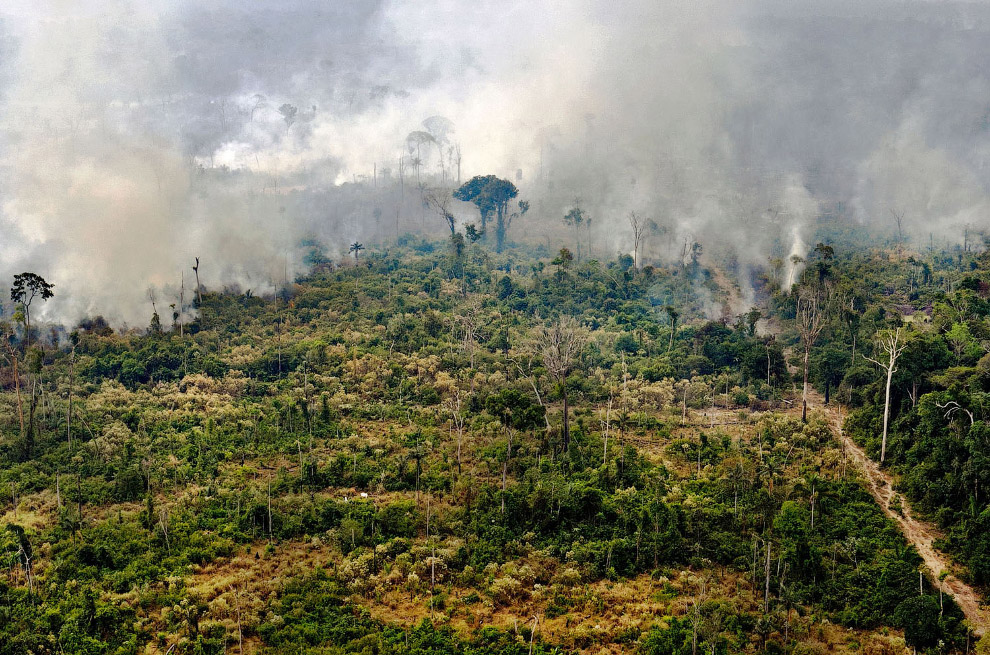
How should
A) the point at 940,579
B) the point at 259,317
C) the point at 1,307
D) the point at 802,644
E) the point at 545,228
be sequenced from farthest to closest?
the point at 545,228 < the point at 259,317 < the point at 1,307 < the point at 940,579 < the point at 802,644

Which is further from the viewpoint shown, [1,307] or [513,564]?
[1,307]

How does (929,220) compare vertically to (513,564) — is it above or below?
above

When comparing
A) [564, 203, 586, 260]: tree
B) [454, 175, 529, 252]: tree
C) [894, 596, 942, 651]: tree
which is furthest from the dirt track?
[454, 175, 529, 252]: tree

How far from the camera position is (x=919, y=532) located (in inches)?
1171

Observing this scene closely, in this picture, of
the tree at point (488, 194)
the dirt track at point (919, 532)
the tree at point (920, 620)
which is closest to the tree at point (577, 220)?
the tree at point (488, 194)

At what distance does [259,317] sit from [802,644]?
5238 cm

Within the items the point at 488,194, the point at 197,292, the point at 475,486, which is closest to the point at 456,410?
the point at 475,486

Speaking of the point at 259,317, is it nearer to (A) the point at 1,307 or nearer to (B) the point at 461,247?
(A) the point at 1,307

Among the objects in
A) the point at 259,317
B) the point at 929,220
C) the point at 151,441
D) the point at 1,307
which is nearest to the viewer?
the point at 151,441

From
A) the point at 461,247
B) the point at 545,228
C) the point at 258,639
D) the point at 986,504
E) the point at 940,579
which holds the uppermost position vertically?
the point at 545,228

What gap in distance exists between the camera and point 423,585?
2681 cm

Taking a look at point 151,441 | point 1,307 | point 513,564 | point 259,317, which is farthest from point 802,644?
point 1,307

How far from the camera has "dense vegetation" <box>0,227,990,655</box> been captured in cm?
2406

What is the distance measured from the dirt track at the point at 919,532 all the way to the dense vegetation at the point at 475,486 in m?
0.77
